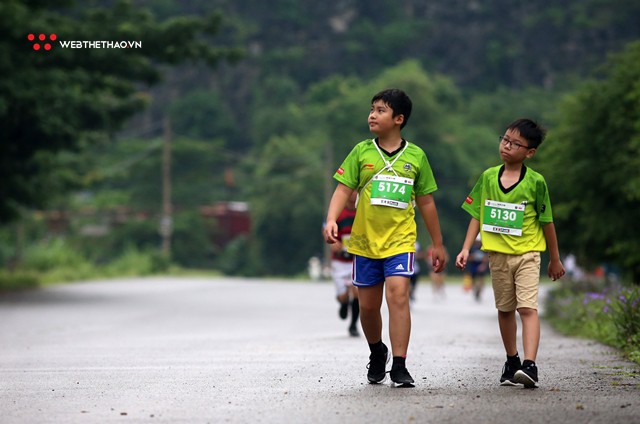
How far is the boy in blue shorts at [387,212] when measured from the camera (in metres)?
8.85

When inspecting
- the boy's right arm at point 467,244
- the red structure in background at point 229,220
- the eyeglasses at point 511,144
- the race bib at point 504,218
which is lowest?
the boy's right arm at point 467,244

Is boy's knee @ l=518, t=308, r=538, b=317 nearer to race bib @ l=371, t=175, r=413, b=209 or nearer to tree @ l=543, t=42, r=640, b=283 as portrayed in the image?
race bib @ l=371, t=175, r=413, b=209

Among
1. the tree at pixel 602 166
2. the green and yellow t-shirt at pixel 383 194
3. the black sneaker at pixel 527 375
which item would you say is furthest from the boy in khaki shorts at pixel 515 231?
the tree at pixel 602 166

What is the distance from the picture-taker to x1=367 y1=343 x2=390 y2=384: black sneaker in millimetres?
9000

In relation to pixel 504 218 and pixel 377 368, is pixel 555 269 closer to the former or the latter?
pixel 504 218

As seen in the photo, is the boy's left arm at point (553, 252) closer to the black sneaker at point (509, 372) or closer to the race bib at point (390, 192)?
the black sneaker at point (509, 372)


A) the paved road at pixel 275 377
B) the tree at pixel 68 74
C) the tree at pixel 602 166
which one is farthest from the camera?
the tree at pixel 68 74

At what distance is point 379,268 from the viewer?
8961mm

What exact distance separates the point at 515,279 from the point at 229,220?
269 ft

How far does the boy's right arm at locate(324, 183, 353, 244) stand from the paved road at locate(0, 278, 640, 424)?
0.94 m

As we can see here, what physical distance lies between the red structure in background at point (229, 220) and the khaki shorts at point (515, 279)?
79.1 meters

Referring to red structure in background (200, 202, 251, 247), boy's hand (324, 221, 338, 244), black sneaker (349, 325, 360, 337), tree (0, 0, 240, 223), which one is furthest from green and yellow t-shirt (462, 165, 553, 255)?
red structure in background (200, 202, 251, 247)

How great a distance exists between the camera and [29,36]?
2525 centimetres

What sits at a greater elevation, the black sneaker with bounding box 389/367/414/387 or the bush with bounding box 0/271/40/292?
the bush with bounding box 0/271/40/292
